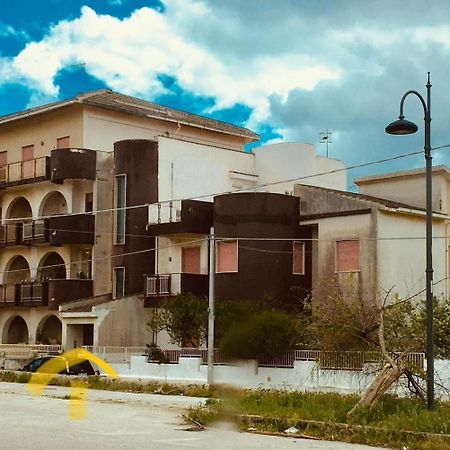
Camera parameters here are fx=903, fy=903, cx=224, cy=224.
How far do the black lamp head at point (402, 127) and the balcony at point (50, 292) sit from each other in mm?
29538

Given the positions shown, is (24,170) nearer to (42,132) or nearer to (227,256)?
(42,132)

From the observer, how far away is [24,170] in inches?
2016

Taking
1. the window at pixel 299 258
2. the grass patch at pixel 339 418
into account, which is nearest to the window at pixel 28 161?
the window at pixel 299 258

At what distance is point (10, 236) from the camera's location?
170ft

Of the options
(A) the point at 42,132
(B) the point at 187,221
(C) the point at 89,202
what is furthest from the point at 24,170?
(B) the point at 187,221

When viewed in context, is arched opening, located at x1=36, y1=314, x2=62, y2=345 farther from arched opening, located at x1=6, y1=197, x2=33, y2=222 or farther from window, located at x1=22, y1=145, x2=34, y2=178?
window, located at x1=22, y1=145, x2=34, y2=178

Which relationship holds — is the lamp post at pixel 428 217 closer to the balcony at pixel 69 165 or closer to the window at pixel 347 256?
the window at pixel 347 256

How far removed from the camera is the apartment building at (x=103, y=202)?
4378cm

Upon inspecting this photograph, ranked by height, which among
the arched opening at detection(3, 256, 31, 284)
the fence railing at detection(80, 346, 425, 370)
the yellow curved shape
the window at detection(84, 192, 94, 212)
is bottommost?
the yellow curved shape

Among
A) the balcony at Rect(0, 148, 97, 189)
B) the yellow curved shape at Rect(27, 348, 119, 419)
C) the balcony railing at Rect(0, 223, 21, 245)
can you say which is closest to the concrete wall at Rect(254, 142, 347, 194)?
the balcony at Rect(0, 148, 97, 189)

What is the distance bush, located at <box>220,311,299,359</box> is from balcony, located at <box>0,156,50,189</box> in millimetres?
18963

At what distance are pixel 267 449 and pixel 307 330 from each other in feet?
56.3

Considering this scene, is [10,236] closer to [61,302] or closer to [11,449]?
[61,302]

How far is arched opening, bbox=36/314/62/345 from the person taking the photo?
49.2m
